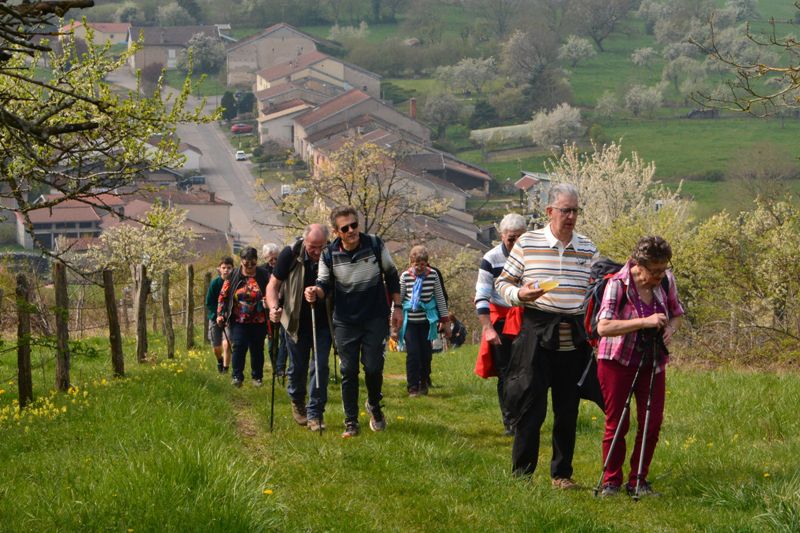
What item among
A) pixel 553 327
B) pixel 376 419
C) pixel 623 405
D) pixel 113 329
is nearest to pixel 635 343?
pixel 623 405

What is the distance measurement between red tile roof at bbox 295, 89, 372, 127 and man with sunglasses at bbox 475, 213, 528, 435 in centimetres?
9953

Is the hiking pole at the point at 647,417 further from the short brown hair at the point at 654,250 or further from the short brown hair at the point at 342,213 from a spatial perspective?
the short brown hair at the point at 342,213

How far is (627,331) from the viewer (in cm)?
766

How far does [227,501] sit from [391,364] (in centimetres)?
1292

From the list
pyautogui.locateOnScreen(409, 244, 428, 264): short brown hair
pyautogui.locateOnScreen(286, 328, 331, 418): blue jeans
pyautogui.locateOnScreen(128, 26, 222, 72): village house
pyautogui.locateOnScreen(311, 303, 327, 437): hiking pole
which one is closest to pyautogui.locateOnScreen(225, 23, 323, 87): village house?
pyautogui.locateOnScreen(128, 26, 222, 72): village house

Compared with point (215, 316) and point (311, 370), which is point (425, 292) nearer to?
point (311, 370)

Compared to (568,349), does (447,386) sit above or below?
below

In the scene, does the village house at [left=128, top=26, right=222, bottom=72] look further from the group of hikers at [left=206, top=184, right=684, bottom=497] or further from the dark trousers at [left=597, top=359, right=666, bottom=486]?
the dark trousers at [left=597, top=359, right=666, bottom=486]

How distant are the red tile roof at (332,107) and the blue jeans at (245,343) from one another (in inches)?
3760

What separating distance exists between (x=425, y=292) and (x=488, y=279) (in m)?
4.22

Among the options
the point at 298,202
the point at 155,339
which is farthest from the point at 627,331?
the point at 298,202

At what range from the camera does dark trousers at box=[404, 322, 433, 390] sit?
540 inches

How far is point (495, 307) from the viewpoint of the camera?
395 inches

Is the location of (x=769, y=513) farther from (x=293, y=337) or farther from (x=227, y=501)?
(x=293, y=337)
